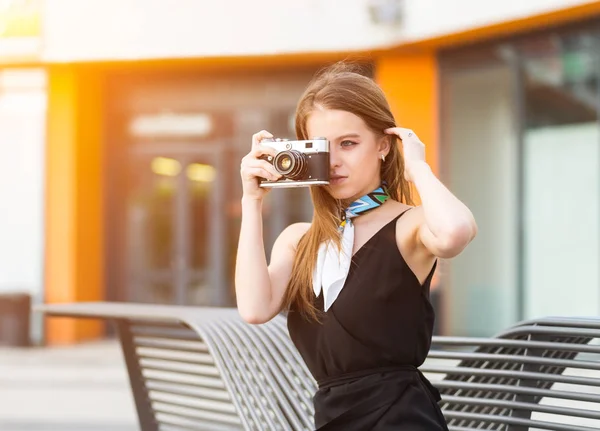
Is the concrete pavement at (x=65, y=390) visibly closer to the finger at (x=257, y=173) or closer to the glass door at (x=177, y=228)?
the glass door at (x=177, y=228)

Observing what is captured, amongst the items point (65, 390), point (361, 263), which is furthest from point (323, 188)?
point (65, 390)

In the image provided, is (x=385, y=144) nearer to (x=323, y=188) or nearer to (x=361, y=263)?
(x=323, y=188)

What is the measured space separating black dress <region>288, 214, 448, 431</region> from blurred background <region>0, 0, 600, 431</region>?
611cm

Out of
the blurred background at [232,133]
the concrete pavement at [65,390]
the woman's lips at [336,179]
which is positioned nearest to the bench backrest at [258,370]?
the woman's lips at [336,179]

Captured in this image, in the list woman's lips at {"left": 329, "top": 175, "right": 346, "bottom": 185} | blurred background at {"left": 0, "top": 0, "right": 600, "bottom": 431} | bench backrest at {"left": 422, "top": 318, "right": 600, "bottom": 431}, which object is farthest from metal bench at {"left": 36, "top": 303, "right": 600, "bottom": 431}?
blurred background at {"left": 0, "top": 0, "right": 600, "bottom": 431}

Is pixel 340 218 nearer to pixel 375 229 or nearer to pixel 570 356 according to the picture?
pixel 375 229

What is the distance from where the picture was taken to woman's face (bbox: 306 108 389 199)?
2.06 m

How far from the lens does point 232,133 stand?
485 inches

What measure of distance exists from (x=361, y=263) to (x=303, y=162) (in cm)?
25

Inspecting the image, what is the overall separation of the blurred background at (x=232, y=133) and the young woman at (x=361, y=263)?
23.9ft

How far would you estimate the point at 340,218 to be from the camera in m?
2.15

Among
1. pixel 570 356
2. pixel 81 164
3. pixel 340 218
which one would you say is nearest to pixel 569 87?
pixel 81 164

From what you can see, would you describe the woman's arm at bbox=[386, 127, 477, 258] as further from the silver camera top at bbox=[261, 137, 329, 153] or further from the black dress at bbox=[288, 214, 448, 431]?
the silver camera top at bbox=[261, 137, 329, 153]

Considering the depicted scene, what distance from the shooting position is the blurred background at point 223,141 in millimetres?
9672
